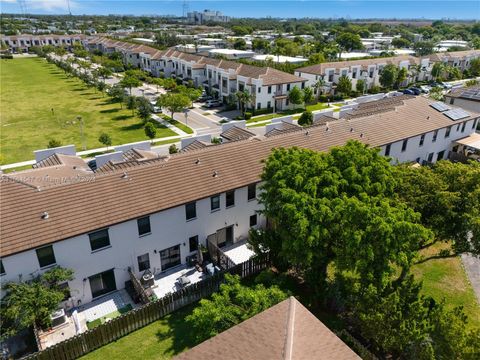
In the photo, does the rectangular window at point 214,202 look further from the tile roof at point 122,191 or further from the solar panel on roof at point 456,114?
the solar panel on roof at point 456,114

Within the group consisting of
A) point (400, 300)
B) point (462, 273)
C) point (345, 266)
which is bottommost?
point (462, 273)

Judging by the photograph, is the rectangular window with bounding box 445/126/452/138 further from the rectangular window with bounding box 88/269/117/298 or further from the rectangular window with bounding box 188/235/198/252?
the rectangular window with bounding box 88/269/117/298

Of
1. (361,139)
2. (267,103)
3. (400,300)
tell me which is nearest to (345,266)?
(400,300)

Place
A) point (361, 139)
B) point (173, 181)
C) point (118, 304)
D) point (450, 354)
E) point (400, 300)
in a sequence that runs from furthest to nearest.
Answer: point (361, 139) → point (173, 181) → point (118, 304) → point (400, 300) → point (450, 354)

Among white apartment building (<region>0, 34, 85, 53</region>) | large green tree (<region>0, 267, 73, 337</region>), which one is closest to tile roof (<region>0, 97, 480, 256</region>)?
large green tree (<region>0, 267, 73, 337</region>)

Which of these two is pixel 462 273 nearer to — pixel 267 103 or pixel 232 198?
pixel 232 198

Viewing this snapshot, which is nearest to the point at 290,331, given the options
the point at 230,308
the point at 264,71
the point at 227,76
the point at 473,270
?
the point at 230,308

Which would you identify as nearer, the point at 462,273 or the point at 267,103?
the point at 462,273
